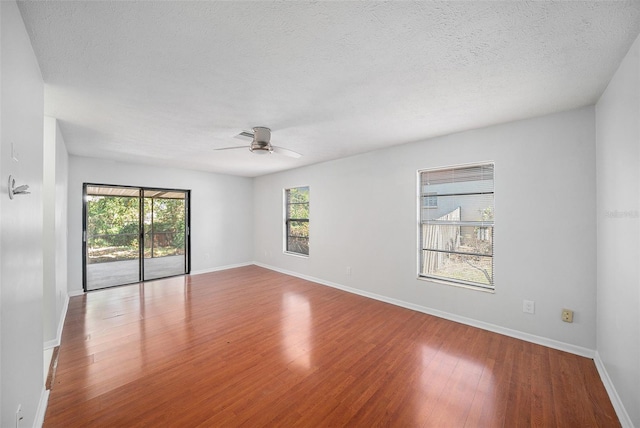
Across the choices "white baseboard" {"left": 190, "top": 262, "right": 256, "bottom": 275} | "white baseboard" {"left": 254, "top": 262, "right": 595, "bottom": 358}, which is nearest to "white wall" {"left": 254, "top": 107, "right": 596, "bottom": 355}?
"white baseboard" {"left": 254, "top": 262, "right": 595, "bottom": 358}

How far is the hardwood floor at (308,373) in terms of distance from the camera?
1679mm

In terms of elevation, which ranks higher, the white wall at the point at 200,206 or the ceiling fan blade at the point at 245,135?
the ceiling fan blade at the point at 245,135

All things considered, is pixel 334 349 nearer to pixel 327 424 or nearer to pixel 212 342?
pixel 327 424

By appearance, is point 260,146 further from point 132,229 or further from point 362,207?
point 132,229

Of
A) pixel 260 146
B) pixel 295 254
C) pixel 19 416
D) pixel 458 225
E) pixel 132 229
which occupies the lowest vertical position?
pixel 19 416

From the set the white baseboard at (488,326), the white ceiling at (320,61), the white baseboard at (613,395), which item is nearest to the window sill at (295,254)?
the white baseboard at (488,326)

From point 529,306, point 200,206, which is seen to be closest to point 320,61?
point 529,306

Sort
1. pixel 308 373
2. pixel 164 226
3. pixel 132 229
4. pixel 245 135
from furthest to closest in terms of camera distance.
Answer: pixel 164 226 < pixel 132 229 < pixel 245 135 < pixel 308 373

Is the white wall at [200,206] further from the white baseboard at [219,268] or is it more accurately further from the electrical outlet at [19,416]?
the electrical outlet at [19,416]

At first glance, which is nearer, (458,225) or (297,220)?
(458,225)

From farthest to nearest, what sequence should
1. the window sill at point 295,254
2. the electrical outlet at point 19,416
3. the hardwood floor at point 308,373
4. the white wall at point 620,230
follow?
the window sill at point 295,254 → the hardwood floor at point 308,373 → the white wall at point 620,230 → the electrical outlet at point 19,416

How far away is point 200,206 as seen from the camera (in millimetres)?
5801

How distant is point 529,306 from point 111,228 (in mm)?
6769

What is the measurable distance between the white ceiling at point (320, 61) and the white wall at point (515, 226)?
319 millimetres
